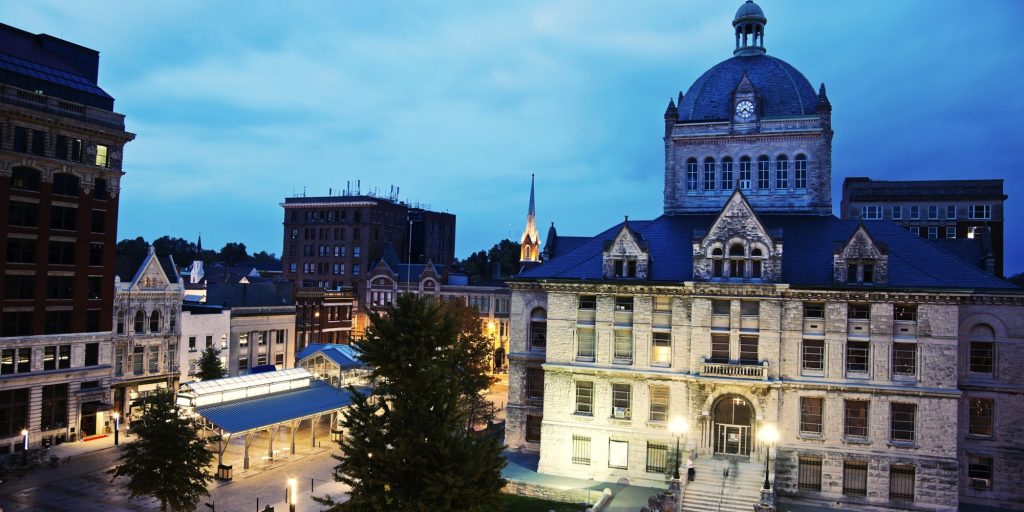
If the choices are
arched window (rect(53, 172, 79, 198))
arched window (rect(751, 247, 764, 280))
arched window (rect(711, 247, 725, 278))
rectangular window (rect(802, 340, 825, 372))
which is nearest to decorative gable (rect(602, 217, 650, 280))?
arched window (rect(711, 247, 725, 278))

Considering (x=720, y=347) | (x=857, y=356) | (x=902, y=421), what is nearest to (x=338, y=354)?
(x=720, y=347)

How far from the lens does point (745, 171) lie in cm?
5500

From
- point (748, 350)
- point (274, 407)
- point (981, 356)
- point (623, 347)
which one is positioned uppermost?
point (981, 356)

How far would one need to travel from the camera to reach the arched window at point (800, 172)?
176ft

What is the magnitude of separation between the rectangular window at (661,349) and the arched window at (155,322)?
44.7 m

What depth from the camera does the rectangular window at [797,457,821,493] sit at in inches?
1689

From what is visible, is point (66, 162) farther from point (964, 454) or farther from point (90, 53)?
point (964, 454)

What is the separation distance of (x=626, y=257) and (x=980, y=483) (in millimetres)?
25205

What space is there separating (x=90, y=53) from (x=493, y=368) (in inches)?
2443

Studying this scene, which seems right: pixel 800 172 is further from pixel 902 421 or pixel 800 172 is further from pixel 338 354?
pixel 338 354

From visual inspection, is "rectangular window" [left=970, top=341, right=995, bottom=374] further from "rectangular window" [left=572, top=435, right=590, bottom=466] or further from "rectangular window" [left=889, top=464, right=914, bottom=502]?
"rectangular window" [left=572, top=435, right=590, bottom=466]

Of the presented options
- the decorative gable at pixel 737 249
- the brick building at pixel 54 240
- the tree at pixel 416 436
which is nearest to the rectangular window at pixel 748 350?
the decorative gable at pixel 737 249

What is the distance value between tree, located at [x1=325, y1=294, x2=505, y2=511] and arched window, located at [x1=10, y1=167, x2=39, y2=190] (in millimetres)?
36985

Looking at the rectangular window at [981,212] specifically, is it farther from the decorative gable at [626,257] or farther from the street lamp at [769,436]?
the street lamp at [769,436]
